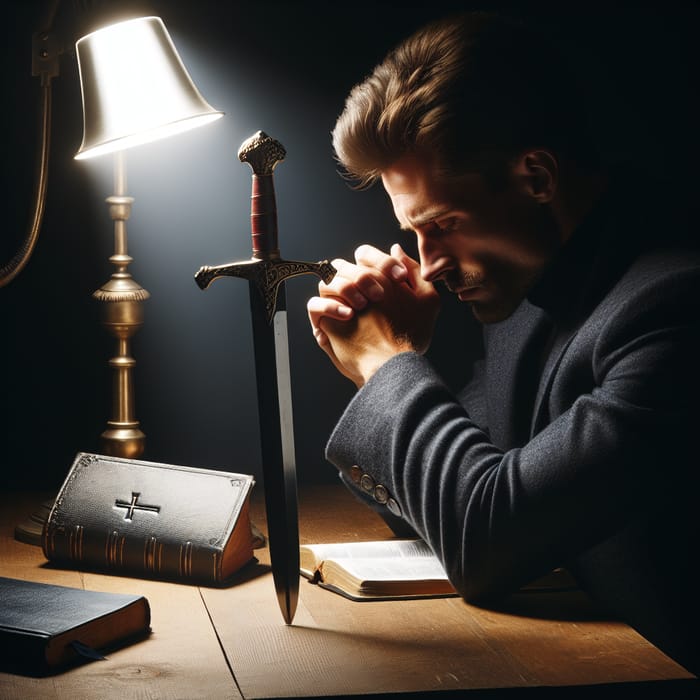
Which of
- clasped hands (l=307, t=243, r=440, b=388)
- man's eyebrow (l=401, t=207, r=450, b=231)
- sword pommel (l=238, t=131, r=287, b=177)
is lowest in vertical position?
clasped hands (l=307, t=243, r=440, b=388)

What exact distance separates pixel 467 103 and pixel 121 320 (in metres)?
0.79

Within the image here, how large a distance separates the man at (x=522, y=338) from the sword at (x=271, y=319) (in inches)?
8.3

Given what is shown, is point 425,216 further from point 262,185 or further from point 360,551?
point 360,551

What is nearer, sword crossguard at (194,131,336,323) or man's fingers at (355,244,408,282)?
sword crossguard at (194,131,336,323)

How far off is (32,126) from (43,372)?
22.0 inches

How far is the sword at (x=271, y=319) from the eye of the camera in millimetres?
1528

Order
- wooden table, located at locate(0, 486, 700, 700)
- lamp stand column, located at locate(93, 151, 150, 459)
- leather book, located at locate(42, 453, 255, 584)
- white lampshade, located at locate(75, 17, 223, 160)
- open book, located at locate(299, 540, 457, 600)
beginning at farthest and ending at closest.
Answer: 1. lamp stand column, located at locate(93, 151, 150, 459)
2. white lampshade, located at locate(75, 17, 223, 160)
3. leather book, located at locate(42, 453, 255, 584)
4. open book, located at locate(299, 540, 457, 600)
5. wooden table, located at locate(0, 486, 700, 700)

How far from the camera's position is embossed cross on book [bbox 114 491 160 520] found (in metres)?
1.86

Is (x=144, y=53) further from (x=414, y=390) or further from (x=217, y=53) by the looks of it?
(x=414, y=390)

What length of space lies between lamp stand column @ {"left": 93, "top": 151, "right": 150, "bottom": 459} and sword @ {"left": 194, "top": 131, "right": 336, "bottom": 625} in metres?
0.62

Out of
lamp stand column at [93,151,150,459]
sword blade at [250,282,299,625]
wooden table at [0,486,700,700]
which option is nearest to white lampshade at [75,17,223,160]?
lamp stand column at [93,151,150,459]

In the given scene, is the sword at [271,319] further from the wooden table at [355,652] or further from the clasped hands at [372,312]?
the clasped hands at [372,312]

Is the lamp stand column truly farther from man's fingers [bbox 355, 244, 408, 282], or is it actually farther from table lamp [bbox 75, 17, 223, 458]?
man's fingers [bbox 355, 244, 408, 282]

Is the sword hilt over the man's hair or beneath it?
beneath
